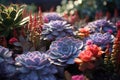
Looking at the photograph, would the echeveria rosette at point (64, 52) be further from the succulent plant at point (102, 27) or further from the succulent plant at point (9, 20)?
the succulent plant at point (102, 27)

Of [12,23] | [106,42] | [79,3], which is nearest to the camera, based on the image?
[106,42]

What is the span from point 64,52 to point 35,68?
0.94 ft

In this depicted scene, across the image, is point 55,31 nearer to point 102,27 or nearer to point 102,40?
point 102,40

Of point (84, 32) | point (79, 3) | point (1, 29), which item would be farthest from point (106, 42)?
point (79, 3)

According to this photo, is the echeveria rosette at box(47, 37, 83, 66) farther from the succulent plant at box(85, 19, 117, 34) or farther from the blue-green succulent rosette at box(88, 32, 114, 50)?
the succulent plant at box(85, 19, 117, 34)

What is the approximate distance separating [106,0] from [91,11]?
0.38 meters

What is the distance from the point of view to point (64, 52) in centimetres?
280

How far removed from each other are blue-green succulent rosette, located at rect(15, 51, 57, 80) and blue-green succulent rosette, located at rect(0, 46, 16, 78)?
0.06m

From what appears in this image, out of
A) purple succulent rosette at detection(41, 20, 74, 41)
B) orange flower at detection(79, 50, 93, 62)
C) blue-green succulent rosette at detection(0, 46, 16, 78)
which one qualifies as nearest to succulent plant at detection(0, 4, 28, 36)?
purple succulent rosette at detection(41, 20, 74, 41)

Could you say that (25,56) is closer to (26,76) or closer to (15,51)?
(26,76)

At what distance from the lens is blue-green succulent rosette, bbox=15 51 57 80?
2645 mm

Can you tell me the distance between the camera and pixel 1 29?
10.7ft

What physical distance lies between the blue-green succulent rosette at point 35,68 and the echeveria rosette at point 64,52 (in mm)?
105

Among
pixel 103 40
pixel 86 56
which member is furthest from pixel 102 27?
pixel 86 56
